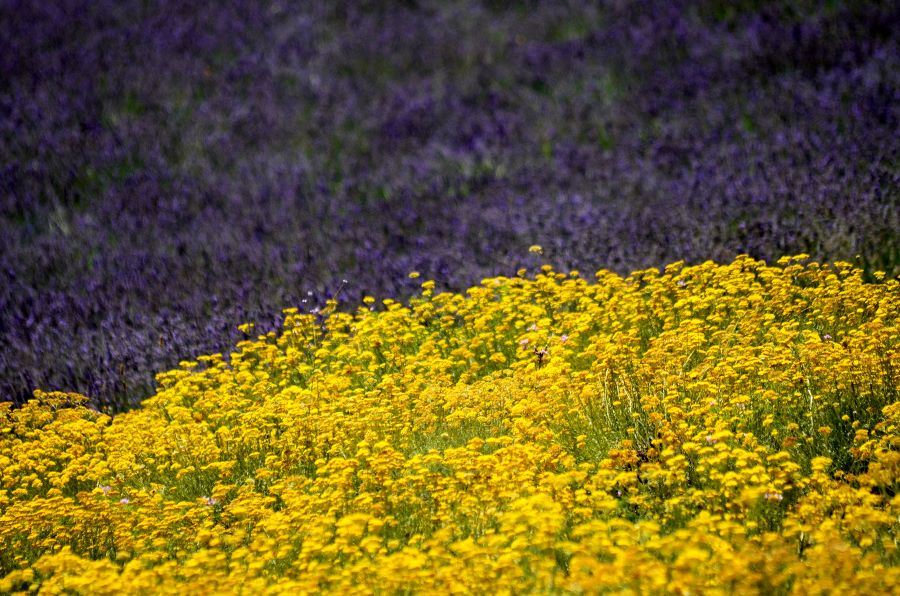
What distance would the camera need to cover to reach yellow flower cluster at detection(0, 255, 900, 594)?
308 centimetres

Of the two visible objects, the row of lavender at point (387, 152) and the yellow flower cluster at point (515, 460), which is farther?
the row of lavender at point (387, 152)

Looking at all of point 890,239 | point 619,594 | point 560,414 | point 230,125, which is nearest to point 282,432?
point 560,414

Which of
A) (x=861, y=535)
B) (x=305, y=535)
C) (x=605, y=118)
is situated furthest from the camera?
(x=605, y=118)

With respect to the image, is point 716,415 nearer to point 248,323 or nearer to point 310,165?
point 248,323

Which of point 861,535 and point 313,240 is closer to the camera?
point 861,535

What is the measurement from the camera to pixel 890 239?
5695 millimetres

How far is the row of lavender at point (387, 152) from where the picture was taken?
6.42 meters

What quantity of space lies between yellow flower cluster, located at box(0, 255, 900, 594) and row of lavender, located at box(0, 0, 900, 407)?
0.82 meters

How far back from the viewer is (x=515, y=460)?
12.3ft

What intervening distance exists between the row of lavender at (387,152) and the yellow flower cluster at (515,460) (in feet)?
2.70

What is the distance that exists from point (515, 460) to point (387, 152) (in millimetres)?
5739

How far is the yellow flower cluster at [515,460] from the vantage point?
3.08m

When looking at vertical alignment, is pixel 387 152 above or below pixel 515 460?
below

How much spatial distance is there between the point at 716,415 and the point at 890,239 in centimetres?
248
